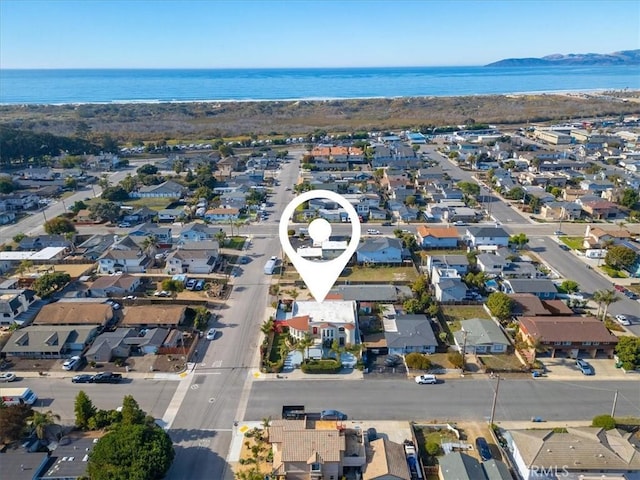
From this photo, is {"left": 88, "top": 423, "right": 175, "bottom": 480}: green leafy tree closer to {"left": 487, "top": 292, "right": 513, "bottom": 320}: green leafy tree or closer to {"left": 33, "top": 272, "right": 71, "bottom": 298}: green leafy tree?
{"left": 33, "top": 272, "right": 71, "bottom": 298}: green leafy tree

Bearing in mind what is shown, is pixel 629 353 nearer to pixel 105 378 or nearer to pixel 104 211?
pixel 105 378

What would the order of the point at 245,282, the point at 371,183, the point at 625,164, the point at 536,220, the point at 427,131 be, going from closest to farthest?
the point at 245,282
the point at 536,220
the point at 371,183
the point at 625,164
the point at 427,131

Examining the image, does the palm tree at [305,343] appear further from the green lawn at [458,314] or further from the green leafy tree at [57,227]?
the green leafy tree at [57,227]

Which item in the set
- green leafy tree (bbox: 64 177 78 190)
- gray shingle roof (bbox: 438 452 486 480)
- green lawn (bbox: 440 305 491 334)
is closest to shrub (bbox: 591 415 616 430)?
gray shingle roof (bbox: 438 452 486 480)

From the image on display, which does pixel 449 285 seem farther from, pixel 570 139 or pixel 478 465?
pixel 570 139

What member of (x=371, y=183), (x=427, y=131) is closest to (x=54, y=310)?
(x=371, y=183)

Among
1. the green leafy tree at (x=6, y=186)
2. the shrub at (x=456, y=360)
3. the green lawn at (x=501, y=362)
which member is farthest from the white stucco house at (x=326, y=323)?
the green leafy tree at (x=6, y=186)

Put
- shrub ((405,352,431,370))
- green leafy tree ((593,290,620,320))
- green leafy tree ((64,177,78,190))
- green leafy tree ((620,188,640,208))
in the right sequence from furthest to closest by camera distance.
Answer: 1. green leafy tree ((64,177,78,190))
2. green leafy tree ((620,188,640,208))
3. green leafy tree ((593,290,620,320))
4. shrub ((405,352,431,370))
